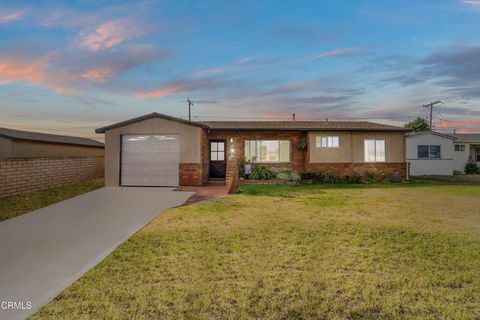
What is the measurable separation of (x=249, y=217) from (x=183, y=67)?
10827mm

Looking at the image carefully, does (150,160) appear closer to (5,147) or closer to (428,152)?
(5,147)

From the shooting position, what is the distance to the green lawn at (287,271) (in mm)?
3162

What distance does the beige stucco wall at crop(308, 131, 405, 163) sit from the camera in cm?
1767

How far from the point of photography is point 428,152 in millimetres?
24000

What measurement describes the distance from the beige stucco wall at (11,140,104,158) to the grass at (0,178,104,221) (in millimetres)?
5705

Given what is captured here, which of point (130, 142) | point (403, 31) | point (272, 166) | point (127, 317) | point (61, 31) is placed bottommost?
point (127, 317)

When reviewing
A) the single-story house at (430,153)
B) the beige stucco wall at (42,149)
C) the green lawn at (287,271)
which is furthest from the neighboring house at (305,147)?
the green lawn at (287,271)

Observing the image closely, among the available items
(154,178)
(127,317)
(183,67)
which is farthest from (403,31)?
(127,317)

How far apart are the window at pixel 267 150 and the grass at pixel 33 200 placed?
923 cm

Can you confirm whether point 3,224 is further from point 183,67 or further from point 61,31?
point 183,67

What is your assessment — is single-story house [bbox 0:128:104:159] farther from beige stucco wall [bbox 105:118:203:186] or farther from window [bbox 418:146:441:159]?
window [bbox 418:146:441:159]

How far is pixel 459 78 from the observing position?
23672 mm

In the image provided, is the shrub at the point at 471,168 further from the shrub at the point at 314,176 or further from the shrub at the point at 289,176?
the shrub at the point at 289,176

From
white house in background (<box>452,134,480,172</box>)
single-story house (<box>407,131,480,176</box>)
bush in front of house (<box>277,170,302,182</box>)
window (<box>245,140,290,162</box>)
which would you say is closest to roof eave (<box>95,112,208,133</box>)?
window (<box>245,140,290,162</box>)
